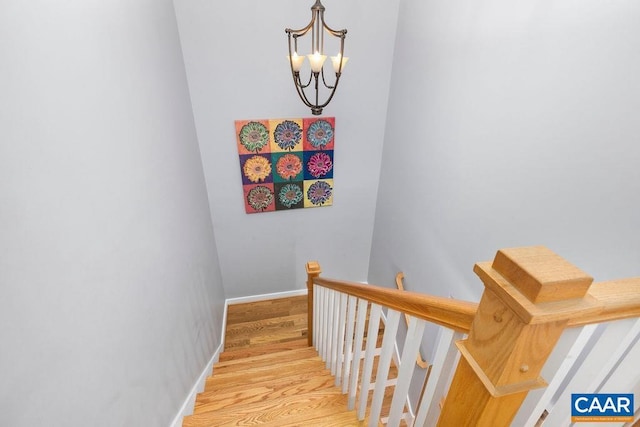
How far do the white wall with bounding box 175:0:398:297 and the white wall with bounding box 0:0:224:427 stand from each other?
60 cm

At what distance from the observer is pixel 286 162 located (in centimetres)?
308

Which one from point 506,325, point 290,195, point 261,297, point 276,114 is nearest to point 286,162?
point 290,195

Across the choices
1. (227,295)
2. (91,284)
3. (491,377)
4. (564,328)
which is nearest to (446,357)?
(491,377)

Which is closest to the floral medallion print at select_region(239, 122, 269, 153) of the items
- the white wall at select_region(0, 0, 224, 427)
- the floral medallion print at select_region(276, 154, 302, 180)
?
the floral medallion print at select_region(276, 154, 302, 180)

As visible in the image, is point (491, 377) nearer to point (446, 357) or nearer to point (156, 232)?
point (446, 357)

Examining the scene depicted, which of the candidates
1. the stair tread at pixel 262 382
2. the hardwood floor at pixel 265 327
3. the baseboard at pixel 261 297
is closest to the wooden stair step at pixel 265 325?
the hardwood floor at pixel 265 327

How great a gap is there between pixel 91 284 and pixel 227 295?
9.42 feet

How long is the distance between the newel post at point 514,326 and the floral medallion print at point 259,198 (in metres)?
2.75

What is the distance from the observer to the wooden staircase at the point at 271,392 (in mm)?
1592

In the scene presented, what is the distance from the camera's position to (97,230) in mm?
1112

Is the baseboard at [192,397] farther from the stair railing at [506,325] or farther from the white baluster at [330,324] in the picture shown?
the stair railing at [506,325]

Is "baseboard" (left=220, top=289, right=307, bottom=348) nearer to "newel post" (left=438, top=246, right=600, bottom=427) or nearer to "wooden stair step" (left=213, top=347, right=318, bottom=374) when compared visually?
"wooden stair step" (left=213, top=347, right=318, bottom=374)

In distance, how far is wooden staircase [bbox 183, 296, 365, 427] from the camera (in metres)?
1.59

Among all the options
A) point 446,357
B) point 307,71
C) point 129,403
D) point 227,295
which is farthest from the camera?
point 227,295
